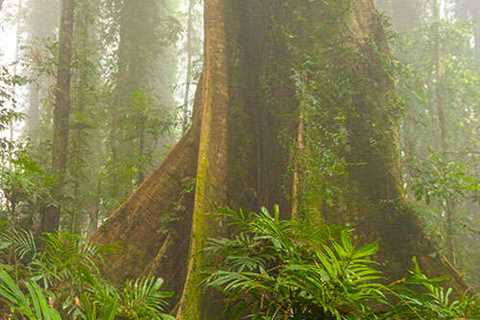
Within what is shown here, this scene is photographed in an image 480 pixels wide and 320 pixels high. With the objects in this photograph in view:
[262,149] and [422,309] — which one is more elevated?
[262,149]

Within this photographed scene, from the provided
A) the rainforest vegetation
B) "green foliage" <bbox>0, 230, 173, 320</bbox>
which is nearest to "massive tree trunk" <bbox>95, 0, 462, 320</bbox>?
the rainforest vegetation

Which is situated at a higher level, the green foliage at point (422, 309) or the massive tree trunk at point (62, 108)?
the massive tree trunk at point (62, 108)

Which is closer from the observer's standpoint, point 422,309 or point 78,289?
point 422,309

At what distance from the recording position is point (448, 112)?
1207 centimetres

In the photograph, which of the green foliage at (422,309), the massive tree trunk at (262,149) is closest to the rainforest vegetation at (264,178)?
the massive tree trunk at (262,149)

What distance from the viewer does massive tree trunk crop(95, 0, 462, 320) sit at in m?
4.14

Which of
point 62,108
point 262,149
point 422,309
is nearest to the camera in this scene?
point 422,309

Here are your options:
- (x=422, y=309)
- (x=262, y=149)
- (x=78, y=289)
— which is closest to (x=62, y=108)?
(x=262, y=149)

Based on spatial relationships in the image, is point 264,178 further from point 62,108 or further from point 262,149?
point 62,108

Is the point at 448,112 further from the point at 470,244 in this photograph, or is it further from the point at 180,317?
the point at 180,317

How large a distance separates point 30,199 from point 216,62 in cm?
271

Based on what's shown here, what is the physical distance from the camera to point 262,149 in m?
4.95

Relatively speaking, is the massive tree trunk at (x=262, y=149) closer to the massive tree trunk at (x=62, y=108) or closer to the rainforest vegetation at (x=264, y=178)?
the rainforest vegetation at (x=264, y=178)

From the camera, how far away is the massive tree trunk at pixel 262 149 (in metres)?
4.14
